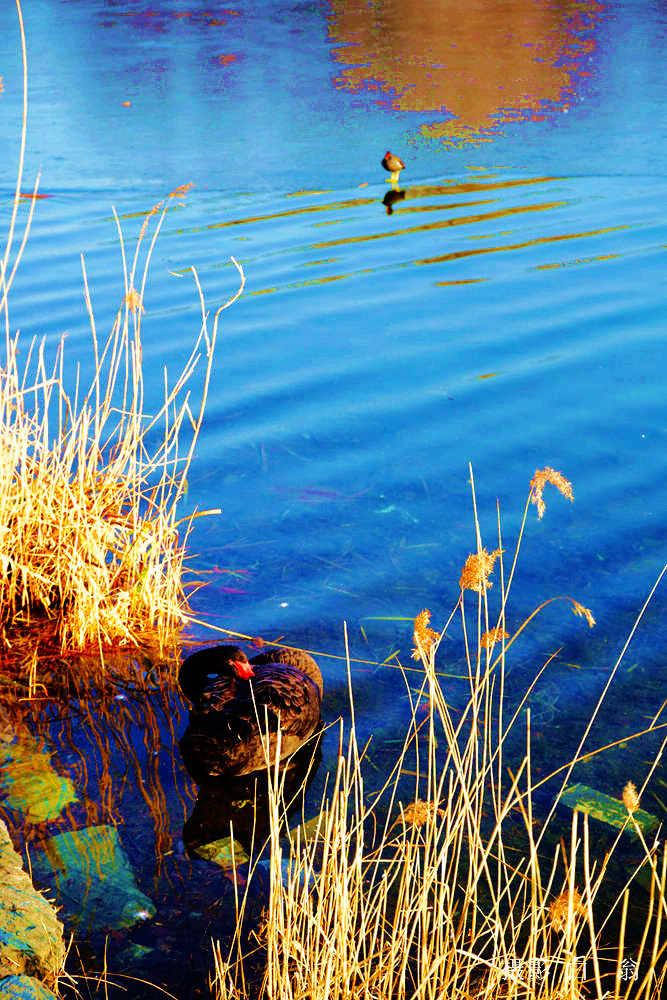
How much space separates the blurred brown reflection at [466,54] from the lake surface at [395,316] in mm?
114

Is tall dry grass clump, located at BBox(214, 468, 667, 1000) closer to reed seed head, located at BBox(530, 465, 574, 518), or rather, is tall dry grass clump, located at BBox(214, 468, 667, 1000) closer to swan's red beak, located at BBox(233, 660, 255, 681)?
reed seed head, located at BBox(530, 465, 574, 518)

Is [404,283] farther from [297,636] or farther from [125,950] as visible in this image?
[125,950]

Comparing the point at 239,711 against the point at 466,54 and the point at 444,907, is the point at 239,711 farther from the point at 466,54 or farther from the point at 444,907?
the point at 466,54

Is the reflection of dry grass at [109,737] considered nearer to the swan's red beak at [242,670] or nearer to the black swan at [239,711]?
the black swan at [239,711]

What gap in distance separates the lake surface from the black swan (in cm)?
37

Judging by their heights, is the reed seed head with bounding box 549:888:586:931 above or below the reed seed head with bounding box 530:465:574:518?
below

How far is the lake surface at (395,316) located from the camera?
5250 millimetres

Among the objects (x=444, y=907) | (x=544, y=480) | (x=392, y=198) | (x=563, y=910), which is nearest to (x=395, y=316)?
(x=392, y=198)

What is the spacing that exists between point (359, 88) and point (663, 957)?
50.7ft

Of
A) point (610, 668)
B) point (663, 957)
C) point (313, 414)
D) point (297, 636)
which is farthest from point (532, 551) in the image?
point (663, 957)

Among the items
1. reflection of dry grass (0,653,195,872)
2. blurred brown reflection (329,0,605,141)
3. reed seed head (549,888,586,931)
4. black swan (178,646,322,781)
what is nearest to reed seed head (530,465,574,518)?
reed seed head (549,888,586,931)

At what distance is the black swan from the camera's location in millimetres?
4105

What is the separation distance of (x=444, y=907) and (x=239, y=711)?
1.17m

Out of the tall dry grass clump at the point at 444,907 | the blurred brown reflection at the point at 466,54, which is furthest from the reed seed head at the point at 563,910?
the blurred brown reflection at the point at 466,54
